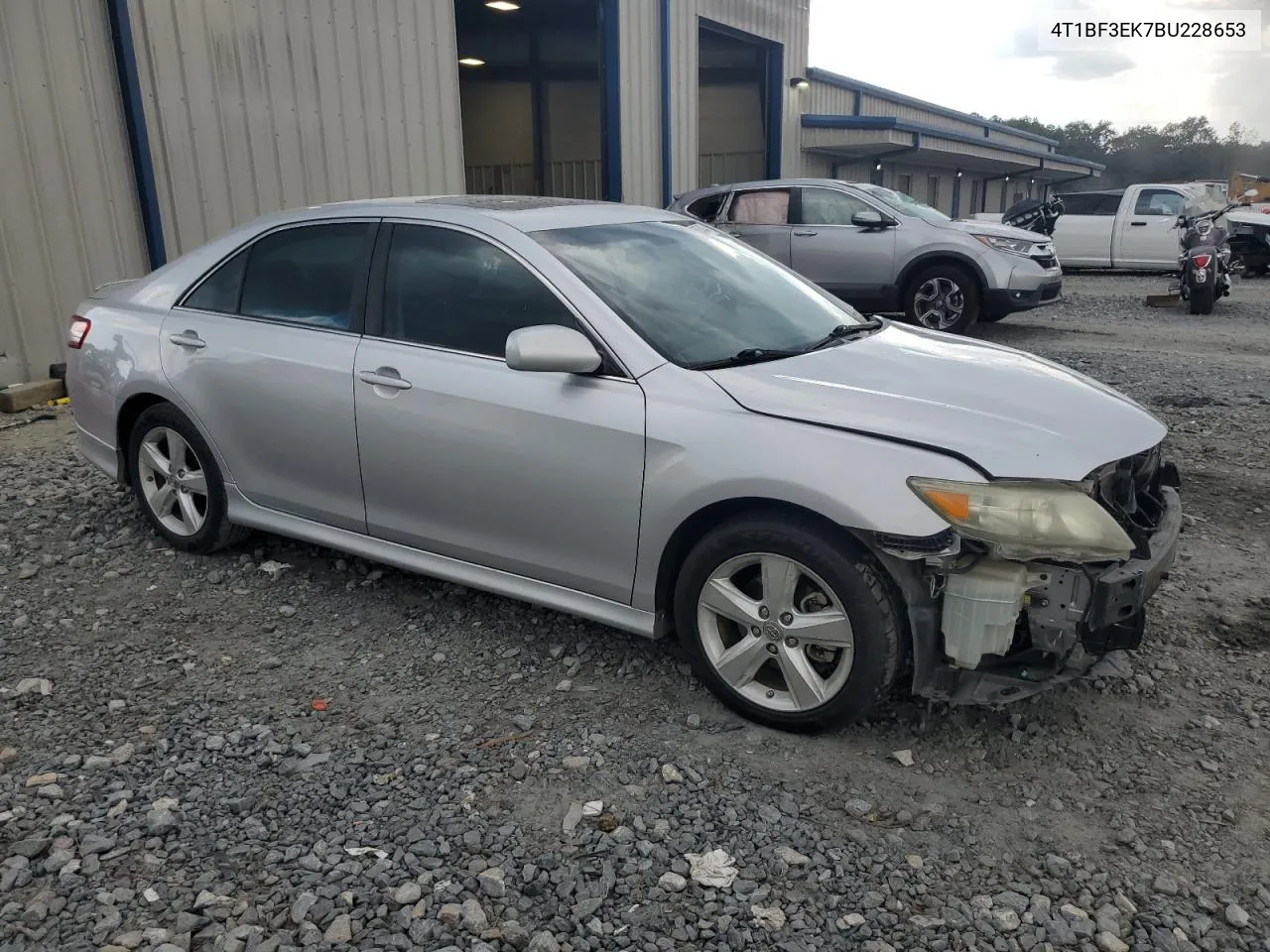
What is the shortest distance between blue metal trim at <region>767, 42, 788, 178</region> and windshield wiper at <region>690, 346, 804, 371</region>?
645 inches

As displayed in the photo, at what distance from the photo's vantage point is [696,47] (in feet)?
49.3

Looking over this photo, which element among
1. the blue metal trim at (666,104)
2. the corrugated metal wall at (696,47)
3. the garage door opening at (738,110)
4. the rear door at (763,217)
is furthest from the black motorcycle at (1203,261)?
the garage door opening at (738,110)

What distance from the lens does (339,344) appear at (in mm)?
3885

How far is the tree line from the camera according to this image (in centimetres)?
7750

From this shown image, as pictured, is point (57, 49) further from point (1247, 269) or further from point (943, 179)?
point (943, 179)

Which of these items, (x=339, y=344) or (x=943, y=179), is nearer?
(x=339, y=344)

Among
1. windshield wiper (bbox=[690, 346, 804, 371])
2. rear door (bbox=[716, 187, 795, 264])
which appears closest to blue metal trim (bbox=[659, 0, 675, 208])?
rear door (bbox=[716, 187, 795, 264])

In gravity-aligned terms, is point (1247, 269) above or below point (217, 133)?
below

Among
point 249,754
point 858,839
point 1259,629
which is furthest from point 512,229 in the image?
point 1259,629

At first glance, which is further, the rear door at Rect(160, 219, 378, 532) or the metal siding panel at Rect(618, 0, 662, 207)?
the metal siding panel at Rect(618, 0, 662, 207)

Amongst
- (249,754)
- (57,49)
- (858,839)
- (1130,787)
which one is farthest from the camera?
(57,49)

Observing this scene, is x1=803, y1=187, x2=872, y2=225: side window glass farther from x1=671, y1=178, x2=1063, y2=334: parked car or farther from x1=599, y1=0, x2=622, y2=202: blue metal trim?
x1=599, y1=0, x2=622, y2=202: blue metal trim

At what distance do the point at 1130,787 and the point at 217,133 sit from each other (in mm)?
8719

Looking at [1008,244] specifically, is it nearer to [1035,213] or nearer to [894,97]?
[1035,213]
